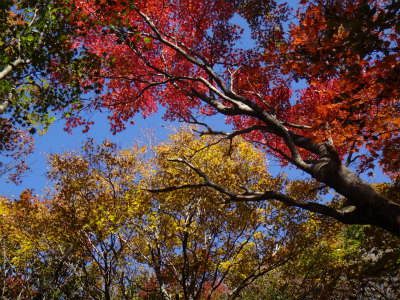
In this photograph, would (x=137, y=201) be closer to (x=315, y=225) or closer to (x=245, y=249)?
(x=245, y=249)

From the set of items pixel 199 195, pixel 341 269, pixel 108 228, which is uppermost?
pixel 199 195

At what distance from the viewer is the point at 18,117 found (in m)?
8.53

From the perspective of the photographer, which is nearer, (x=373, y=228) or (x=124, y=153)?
(x=373, y=228)

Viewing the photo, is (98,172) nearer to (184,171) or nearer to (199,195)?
(184,171)

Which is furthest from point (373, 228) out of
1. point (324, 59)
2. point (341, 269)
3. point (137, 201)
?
point (137, 201)

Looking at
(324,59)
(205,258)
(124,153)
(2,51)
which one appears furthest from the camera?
(124,153)

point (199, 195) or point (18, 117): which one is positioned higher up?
point (199, 195)

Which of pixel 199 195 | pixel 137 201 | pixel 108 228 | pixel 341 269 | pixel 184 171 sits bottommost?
pixel 108 228

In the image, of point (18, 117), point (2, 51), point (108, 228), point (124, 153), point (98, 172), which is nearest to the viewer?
point (2, 51)

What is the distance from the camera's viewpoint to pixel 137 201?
945 centimetres

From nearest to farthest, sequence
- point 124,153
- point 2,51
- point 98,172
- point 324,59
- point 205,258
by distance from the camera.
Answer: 1. point 324,59
2. point 2,51
3. point 205,258
4. point 98,172
5. point 124,153

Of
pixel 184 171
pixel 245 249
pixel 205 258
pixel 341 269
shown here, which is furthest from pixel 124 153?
pixel 341 269

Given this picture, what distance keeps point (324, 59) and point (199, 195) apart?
21.1 ft

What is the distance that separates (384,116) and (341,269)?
559cm
